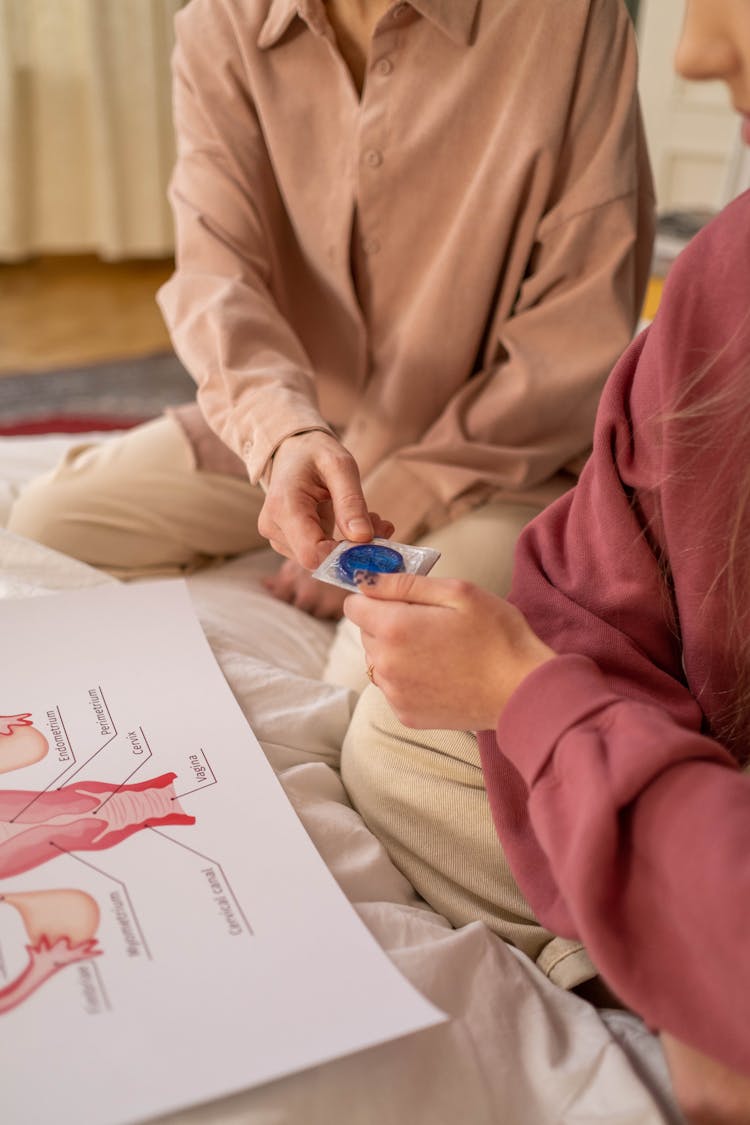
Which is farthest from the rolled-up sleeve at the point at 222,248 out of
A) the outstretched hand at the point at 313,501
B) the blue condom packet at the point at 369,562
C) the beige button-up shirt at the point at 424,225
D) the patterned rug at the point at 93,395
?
the patterned rug at the point at 93,395

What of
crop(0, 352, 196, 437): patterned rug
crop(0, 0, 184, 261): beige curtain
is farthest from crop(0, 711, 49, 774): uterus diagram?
crop(0, 0, 184, 261): beige curtain

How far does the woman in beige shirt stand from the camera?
107 cm

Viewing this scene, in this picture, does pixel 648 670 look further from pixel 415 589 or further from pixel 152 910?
pixel 152 910

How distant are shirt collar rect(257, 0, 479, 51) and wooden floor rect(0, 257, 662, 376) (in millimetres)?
1768

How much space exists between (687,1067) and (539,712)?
0.19 meters

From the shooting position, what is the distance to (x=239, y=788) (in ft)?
2.32

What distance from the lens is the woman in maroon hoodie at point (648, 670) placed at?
1.72 feet

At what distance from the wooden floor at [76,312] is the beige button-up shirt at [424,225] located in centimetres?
168

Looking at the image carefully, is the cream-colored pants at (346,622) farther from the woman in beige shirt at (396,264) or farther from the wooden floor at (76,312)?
the wooden floor at (76,312)

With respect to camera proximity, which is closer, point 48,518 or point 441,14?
point 441,14

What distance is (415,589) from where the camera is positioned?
67 cm

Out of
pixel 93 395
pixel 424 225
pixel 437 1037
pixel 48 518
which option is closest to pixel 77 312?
pixel 93 395

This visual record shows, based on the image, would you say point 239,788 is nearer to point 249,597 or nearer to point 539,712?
point 539,712

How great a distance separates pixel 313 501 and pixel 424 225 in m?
0.44
